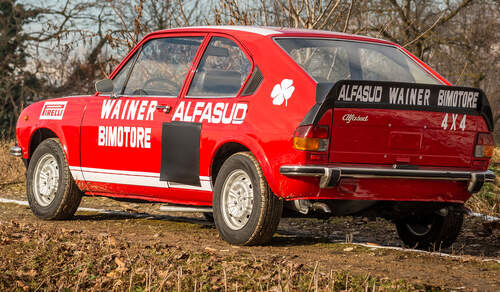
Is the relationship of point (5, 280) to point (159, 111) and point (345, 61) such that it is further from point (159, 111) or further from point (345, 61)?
point (345, 61)

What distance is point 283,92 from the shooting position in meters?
6.00

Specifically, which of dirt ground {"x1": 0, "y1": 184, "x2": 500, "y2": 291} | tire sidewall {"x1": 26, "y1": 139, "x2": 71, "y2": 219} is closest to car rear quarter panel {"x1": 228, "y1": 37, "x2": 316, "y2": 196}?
dirt ground {"x1": 0, "y1": 184, "x2": 500, "y2": 291}

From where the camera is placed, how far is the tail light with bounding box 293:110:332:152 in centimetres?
567

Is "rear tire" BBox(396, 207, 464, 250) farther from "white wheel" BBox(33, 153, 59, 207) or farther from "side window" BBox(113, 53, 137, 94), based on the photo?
"white wheel" BBox(33, 153, 59, 207)

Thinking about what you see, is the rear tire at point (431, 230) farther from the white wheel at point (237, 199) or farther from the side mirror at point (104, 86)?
the side mirror at point (104, 86)

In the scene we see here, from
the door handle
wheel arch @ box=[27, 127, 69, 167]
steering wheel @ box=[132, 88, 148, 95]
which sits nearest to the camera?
the door handle

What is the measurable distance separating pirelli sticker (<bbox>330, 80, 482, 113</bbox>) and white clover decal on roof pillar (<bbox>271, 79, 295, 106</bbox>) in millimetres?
401

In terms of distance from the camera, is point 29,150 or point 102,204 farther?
point 102,204

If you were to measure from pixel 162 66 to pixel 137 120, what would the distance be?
603 mm

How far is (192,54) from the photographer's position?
722cm

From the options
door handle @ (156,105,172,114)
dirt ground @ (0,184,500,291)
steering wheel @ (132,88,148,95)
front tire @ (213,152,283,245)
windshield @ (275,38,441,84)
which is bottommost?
dirt ground @ (0,184,500,291)

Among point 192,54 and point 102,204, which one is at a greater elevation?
point 192,54

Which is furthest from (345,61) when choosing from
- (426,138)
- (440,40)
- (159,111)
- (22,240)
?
(440,40)

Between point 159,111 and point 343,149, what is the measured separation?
201 centimetres
